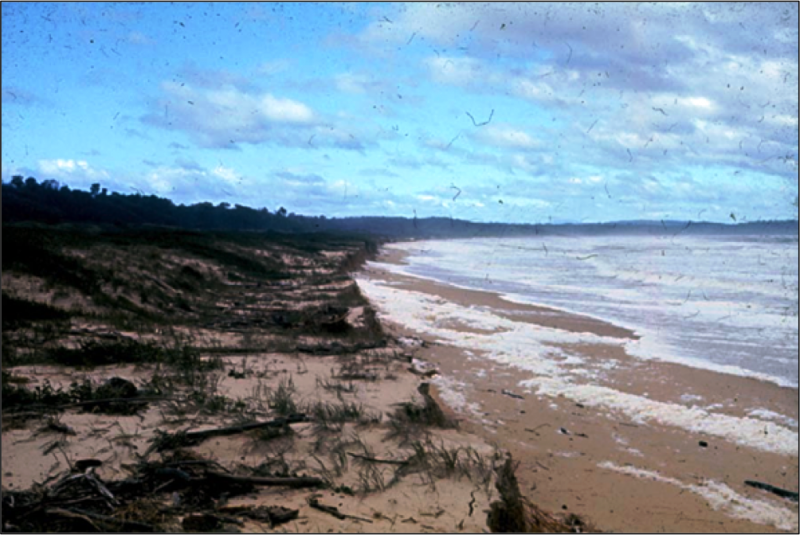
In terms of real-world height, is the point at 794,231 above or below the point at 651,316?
above

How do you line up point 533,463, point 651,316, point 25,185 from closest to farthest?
point 533,463, point 651,316, point 25,185

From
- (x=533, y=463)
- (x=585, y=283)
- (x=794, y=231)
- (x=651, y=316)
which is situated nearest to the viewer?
(x=533, y=463)

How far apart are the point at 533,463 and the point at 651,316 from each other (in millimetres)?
10309

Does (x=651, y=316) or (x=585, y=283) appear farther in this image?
(x=585, y=283)

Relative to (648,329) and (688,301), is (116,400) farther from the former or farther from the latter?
(688,301)

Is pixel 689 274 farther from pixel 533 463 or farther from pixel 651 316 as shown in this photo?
pixel 533 463

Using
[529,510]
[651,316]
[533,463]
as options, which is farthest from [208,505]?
[651,316]

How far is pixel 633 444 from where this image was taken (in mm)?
6375

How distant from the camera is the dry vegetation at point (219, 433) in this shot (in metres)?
3.75

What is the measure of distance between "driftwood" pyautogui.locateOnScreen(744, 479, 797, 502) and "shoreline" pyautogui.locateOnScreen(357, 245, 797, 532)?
0.11m

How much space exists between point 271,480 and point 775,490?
15.5ft

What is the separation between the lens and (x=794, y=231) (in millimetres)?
70812

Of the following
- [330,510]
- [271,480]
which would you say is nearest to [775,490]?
[330,510]

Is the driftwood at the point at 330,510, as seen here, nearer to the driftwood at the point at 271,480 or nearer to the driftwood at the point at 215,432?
the driftwood at the point at 271,480
